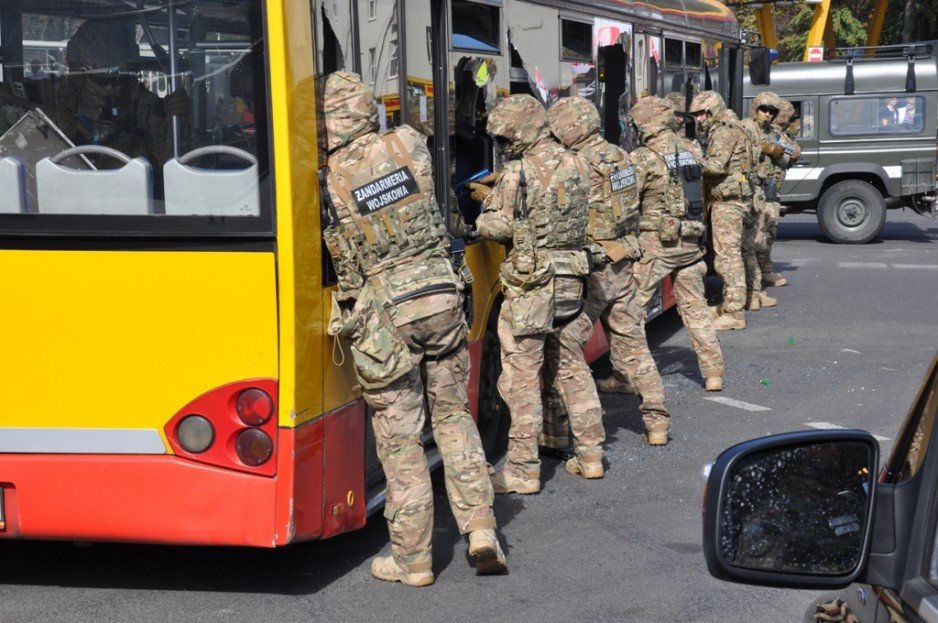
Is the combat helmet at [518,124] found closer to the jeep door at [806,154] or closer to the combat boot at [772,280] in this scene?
the combat boot at [772,280]

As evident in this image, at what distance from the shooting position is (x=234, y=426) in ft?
15.0

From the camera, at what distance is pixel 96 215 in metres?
4.58

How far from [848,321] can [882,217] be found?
6.61 meters

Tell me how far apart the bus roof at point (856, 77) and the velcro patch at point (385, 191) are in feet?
46.8

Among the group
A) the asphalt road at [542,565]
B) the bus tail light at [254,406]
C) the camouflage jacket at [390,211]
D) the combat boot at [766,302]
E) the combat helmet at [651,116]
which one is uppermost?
the combat helmet at [651,116]

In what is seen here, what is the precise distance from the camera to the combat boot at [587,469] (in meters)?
6.76

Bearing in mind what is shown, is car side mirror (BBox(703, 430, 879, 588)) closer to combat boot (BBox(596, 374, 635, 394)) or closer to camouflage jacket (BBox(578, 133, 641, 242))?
camouflage jacket (BBox(578, 133, 641, 242))

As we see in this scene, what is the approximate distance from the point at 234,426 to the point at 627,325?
11.2 ft

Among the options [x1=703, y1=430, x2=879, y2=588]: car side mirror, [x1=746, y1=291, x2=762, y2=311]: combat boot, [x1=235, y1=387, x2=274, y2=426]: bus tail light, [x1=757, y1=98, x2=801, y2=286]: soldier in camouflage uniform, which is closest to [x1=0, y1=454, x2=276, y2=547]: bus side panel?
[x1=235, y1=387, x2=274, y2=426]: bus tail light

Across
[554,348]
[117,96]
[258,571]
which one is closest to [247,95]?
[117,96]

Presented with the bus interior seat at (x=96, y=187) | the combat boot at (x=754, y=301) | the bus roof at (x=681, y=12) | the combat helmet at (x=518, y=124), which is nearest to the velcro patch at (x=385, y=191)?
the bus interior seat at (x=96, y=187)

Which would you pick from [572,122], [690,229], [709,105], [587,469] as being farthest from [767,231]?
[587,469]

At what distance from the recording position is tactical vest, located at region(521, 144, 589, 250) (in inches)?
245

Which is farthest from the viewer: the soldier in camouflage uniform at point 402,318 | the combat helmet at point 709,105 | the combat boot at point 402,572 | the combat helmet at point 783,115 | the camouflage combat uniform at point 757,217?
the combat helmet at point 783,115
